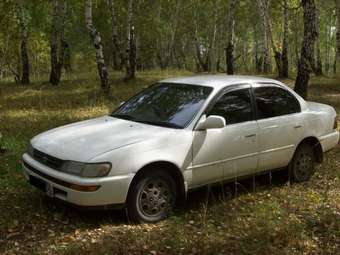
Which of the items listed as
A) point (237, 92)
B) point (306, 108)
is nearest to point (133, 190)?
point (237, 92)

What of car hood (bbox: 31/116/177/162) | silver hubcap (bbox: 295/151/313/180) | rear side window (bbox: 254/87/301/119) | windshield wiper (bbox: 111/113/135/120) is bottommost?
silver hubcap (bbox: 295/151/313/180)

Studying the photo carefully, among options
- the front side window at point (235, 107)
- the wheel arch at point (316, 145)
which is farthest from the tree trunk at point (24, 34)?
the wheel arch at point (316, 145)

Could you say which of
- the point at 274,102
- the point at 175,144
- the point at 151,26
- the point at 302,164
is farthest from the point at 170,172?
the point at 151,26

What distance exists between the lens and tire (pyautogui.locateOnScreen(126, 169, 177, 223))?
5836 millimetres

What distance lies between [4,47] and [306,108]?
16.5 metres

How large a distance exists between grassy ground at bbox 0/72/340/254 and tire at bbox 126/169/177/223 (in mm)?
116

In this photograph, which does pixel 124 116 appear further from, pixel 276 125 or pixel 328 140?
pixel 328 140

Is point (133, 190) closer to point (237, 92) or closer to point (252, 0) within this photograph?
point (237, 92)

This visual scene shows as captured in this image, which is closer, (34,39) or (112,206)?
(112,206)

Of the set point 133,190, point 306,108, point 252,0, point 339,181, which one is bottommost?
point 339,181

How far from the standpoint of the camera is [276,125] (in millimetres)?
7297

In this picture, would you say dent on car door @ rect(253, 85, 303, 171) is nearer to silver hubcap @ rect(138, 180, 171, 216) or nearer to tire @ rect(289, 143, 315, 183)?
tire @ rect(289, 143, 315, 183)

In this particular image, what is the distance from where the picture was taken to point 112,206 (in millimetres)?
5703

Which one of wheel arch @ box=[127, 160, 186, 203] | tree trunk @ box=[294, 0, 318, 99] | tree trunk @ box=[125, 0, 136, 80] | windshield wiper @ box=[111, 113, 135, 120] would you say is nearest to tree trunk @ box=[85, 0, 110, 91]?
tree trunk @ box=[125, 0, 136, 80]
